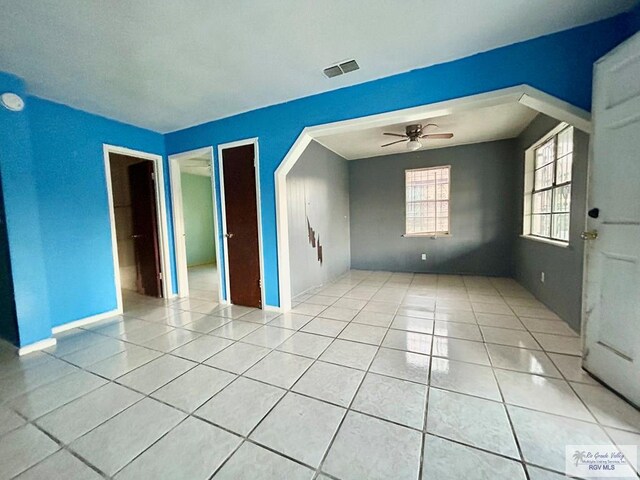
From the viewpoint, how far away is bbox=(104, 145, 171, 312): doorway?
3904 millimetres

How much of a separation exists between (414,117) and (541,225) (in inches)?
107

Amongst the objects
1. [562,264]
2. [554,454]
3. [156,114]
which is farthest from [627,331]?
[156,114]

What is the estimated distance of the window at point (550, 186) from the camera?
2.87 metres

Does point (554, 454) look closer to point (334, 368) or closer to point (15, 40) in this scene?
point (334, 368)

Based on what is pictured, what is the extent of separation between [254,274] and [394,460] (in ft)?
8.61

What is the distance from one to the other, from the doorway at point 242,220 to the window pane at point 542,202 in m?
3.84

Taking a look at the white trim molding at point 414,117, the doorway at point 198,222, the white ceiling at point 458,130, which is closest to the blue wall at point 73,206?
the doorway at point 198,222

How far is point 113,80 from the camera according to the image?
2.41 metres

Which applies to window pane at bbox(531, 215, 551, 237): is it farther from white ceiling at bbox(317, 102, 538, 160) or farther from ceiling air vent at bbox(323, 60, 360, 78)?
ceiling air vent at bbox(323, 60, 360, 78)

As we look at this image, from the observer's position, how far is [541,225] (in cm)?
361

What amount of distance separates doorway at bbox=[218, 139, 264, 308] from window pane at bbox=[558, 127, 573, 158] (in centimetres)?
359

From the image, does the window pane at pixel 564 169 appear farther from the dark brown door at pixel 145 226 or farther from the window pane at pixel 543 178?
the dark brown door at pixel 145 226

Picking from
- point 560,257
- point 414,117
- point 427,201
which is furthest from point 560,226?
point 427,201

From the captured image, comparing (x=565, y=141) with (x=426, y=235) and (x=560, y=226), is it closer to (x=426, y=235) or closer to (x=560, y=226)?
(x=560, y=226)
